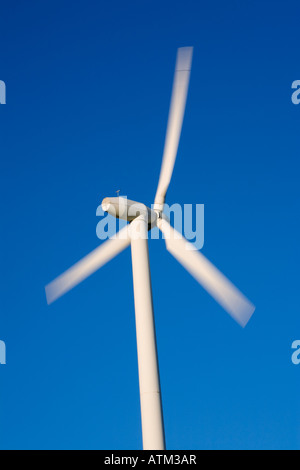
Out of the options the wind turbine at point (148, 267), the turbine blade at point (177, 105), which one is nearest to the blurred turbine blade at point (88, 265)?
the wind turbine at point (148, 267)

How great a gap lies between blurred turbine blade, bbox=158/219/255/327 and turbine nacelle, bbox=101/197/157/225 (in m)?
1.22

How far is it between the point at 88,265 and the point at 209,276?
12.2ft

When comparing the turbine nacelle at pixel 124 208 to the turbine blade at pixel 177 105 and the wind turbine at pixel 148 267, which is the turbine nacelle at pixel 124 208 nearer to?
the wind turbine at pixel 148 267

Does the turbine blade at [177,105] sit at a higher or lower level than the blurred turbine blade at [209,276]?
higher

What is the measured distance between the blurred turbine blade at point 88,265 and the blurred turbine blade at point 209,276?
1.45 m

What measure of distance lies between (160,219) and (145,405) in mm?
6456

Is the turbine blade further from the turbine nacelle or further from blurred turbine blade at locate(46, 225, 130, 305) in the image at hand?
blurred turbine blade at locate(46, 225, 130, 305)

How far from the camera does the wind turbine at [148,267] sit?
65.7 feet

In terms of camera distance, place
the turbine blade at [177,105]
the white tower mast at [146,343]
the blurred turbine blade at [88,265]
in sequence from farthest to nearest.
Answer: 1. the turbine blade at [177,105]
2. the blurred turbine blade at [88,265]
3. the white tower mast at [146,343]

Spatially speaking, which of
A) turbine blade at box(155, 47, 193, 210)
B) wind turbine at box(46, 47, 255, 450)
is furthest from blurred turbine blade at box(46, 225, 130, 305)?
turbine blade at box(155, 47, 193, 210)

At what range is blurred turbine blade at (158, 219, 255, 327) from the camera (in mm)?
20438

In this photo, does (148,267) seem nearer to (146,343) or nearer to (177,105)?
→ (146,343)
